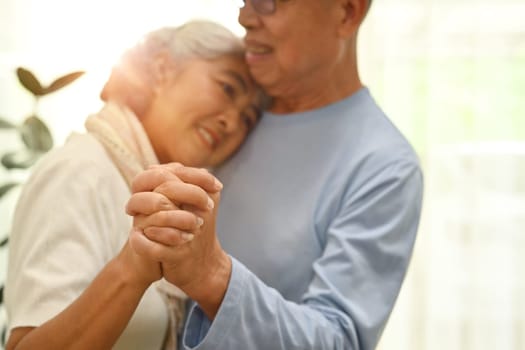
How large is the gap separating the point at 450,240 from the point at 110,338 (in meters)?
0.76

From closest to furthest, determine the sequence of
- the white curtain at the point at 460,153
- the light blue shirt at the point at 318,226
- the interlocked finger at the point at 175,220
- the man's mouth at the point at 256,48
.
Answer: the interlocked finger at the point at 175,220, the light blue shirt at the point at 318,226, the man's mouth at the point at 256,48, the white curtain at the point at 460,153

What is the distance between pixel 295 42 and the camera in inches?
32.8

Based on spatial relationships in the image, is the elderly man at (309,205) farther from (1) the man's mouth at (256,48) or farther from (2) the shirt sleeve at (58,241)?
(2) the shirt sleeve at (58,241)

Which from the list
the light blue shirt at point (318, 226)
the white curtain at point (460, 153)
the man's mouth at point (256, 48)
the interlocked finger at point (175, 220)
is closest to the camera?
the interlocked finger at point (175, 220)

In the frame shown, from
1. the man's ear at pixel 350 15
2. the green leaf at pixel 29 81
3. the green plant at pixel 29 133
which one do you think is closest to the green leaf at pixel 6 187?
the green plant at pixel 29 133

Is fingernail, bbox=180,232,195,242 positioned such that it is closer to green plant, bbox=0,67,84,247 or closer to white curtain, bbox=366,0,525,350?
green plant, bbox=0,67,84,247

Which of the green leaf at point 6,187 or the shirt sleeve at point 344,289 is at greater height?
the green leaf at point 6,187

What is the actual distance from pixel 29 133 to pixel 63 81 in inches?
3.7

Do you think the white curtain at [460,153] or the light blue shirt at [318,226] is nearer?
the light blue shirt at [318,226]

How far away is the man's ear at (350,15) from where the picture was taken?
0.85m

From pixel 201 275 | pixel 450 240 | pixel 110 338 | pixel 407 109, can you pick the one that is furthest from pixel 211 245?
pixel 450 240

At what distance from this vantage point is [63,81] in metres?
0.89

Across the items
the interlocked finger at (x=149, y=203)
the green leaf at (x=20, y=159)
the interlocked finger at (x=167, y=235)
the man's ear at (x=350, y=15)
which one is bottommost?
the green leaf at (x=20, y=159)

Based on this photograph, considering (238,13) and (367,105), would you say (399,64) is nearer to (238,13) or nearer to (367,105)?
(367,105)
